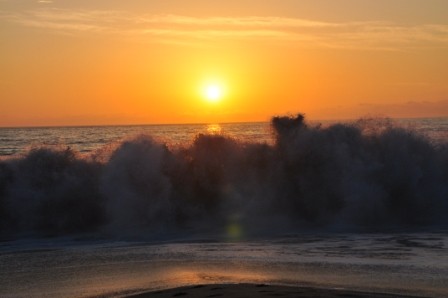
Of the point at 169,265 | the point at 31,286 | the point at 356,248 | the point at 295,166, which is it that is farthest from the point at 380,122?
the point at 31,286

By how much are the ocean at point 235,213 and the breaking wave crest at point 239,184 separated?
0.14ft

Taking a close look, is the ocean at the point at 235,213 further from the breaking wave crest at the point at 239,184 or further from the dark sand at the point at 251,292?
the dark sand at the point at 251,292

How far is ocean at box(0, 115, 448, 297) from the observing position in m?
11.4

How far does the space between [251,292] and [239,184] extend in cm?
1190

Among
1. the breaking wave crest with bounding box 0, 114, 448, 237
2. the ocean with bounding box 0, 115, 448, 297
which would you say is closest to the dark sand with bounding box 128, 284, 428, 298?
the ocean with bounding box 0, 115, 448, 297

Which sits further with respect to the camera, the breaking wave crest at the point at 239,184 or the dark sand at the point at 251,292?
the breaking wave crest at the point at 239,184

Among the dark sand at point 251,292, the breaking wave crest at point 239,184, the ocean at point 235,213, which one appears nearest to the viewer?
the dark sand at point 251,292

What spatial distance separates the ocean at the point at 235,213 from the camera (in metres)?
11.4

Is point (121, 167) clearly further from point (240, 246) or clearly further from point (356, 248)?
point (356, 248)

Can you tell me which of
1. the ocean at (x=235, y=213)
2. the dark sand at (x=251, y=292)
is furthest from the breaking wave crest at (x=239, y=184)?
the dark sand at (x=251, y=292)

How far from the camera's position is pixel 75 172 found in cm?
2123

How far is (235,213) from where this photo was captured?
774 inches

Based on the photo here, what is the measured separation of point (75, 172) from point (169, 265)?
9.65m

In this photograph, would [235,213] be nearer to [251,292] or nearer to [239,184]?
[239,184]
